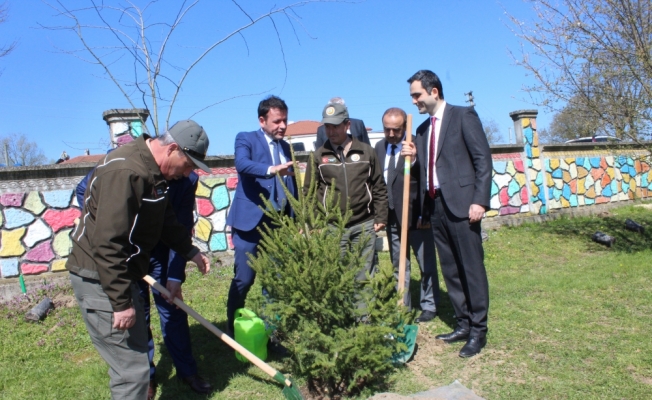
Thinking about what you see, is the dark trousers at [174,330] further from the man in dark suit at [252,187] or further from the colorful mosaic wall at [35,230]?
the colorful mosaic wall at [35,230]

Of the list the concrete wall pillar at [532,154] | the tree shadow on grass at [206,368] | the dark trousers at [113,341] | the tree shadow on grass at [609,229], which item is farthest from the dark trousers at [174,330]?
the concrete wall pillar at [532,154]

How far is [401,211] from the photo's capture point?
5.26 metres

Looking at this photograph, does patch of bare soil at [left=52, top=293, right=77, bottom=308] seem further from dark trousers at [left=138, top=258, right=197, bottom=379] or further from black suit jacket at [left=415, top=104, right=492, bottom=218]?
black suit jacket at [left=415, top=104, right=492, bottom=218]

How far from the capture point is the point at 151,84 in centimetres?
534

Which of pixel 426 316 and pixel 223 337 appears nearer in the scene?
pixel 223 337

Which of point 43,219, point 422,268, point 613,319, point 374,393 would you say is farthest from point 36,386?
point 613,319

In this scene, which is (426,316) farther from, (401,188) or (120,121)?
(120,121)

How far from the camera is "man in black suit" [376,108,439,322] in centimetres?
518

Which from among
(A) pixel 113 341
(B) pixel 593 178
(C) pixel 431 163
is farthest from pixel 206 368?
(B) pixel 593 178

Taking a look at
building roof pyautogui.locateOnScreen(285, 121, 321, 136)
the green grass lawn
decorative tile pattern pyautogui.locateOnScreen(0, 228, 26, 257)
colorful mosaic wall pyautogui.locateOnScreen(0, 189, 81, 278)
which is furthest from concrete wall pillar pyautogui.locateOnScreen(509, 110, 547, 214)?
building roof pyautogui.locateOnScreen(285, 121, 321, 136)

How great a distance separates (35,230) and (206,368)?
381cm

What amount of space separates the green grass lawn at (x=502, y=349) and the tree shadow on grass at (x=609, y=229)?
1.60 metres

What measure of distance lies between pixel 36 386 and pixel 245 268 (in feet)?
6.36

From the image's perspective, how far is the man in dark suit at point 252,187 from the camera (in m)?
4.40
